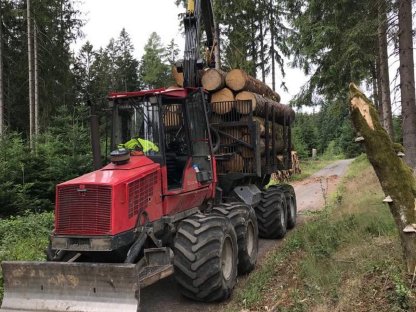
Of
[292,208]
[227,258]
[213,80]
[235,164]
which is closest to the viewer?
[227,258]

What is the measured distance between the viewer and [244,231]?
23.7ft

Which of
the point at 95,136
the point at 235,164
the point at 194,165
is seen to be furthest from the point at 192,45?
the point at 95,136

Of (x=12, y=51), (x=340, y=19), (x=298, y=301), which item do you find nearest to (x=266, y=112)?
(x=298, y=301)

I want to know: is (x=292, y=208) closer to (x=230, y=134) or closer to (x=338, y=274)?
(x=230, y=134)

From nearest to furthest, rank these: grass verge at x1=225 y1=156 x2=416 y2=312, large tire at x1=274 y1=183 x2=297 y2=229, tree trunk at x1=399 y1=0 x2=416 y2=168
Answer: grass verge at x1=225 y1=156 x2=416 y2=312, tree trunk at x1=399 y1=0 x2=416 y2=168, large tire at x1=274 y1=183 x2=297 y2=229

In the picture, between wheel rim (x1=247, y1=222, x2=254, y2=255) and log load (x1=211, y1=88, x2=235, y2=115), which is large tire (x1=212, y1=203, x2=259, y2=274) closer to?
wheel rim (x1=247, y1=222, x2=254, y2=255)

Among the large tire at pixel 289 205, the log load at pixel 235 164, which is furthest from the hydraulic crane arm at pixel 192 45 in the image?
the large tire at pixel 289 205

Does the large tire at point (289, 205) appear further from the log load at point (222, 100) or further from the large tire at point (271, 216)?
the log load at point (222, 100)

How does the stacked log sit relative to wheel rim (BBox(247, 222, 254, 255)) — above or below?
above

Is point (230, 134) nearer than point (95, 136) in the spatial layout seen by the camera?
No

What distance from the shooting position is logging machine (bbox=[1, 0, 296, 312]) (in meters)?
5.25

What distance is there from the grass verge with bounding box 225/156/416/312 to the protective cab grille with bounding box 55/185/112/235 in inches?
78.1

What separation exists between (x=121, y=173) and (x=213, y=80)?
15.0 ft

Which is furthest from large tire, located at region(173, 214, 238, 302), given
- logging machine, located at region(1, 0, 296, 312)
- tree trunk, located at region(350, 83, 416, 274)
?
tree trunk, located at region(350, 83, 416, 274)
